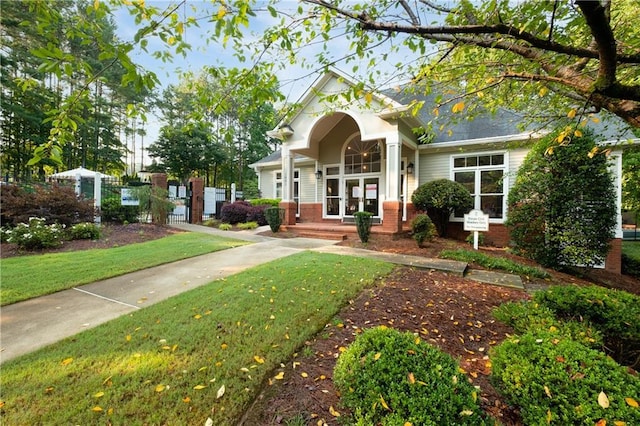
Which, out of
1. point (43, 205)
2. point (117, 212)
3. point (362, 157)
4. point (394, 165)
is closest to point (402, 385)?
point (394, 165)

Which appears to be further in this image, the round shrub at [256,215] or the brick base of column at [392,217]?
the round shrub at [256,215]

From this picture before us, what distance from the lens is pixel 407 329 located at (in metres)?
3.02

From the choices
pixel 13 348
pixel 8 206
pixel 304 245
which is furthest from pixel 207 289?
→ pixel 8 206

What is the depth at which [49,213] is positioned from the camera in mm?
7797

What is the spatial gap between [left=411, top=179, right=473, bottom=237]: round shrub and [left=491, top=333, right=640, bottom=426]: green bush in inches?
283

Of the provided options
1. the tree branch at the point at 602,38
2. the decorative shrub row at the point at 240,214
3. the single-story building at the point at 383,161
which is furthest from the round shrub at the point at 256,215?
the tree branch at the point at 602,38

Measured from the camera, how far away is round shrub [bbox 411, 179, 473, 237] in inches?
340

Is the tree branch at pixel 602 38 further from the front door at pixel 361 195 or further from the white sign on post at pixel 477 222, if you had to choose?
the front door at pixel 361 195

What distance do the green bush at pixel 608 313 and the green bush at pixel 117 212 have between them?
1332cm

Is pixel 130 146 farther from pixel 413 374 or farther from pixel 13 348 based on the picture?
pixel 413 374

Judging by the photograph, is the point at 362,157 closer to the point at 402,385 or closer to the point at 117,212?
the point at 117,212

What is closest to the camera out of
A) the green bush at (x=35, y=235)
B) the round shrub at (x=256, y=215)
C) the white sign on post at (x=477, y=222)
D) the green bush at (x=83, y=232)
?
the green bush at (x=35, y=235)

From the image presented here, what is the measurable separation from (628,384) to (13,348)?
16.4 ft

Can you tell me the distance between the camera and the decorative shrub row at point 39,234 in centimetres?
646
